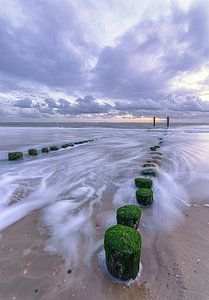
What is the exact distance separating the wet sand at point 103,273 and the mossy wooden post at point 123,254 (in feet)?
0.52

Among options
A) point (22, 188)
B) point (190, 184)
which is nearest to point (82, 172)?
point (22, 188)

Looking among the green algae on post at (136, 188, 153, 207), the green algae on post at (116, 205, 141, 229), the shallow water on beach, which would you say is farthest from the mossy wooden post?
the green algae on post at (136, 188, 153, 207)

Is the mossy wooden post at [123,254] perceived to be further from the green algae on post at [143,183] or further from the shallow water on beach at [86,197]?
the green algae on post at [143,183]

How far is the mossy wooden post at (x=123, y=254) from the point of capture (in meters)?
2.98

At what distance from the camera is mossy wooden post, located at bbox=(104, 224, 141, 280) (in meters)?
2.98

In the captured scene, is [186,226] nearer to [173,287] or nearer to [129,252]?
[173,287]

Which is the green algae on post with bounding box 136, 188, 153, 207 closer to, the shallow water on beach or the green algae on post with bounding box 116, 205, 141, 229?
the shallow water on beach

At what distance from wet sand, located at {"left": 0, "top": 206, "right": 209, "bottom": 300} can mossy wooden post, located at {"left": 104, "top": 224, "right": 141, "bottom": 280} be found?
0.16 meters

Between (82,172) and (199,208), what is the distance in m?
5.36

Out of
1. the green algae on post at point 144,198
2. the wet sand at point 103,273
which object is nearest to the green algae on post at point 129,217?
the wet sand at point 103,273

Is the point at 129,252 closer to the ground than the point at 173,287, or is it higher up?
Result: higher up

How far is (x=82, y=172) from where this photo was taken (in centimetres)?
963

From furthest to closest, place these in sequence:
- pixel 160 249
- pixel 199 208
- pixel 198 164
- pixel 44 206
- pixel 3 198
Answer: pixel 198 164
pixel 3 198
pixel 44 206
pixel 199 208
pixel 160 249

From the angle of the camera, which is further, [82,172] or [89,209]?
[82,172]
